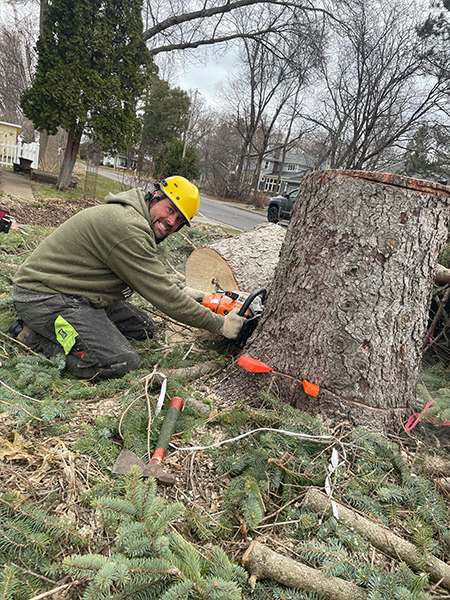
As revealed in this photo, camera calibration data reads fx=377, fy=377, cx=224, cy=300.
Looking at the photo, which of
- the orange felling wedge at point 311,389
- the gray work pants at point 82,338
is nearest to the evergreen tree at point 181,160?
the gray work pants at point 82,338

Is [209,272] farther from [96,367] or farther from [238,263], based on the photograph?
[96,367]

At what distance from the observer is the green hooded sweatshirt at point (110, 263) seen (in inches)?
102

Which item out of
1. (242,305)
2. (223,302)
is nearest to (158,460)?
(242,305)

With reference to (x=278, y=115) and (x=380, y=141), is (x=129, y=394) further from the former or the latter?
(x=278, y=115)

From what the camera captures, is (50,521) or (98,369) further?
(98,369)

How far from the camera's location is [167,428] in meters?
1.97

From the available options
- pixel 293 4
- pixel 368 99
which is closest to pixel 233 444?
pixel 293 4

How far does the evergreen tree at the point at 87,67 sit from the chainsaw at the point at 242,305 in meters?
10.4

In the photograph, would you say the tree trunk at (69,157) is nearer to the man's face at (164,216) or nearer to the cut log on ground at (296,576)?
the man's face at (164,216)

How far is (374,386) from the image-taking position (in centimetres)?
224

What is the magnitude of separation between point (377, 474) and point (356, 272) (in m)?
1.10

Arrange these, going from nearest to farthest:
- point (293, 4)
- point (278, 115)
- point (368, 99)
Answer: point (293, 4)
point (368, 99)
point (278, 115)

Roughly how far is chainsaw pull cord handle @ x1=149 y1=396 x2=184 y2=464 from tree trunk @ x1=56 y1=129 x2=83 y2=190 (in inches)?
470

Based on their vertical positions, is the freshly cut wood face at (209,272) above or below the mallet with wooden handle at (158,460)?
above
